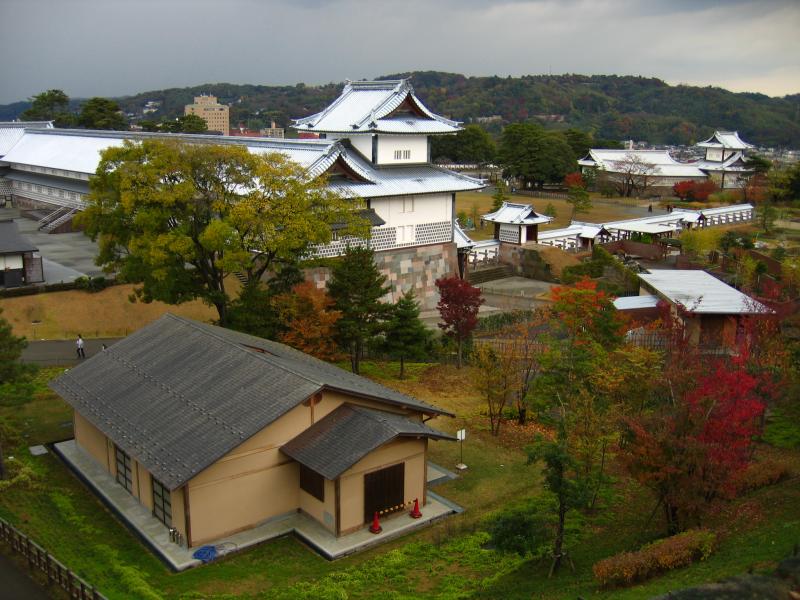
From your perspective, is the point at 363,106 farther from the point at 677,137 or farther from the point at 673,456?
the point at 677,137

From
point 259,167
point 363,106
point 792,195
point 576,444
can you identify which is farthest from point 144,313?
point 792,195

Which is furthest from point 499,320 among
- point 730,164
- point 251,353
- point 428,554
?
point 730,164

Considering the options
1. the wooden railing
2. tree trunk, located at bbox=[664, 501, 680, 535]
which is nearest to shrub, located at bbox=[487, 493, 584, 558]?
tree trunk, located at bbox=[664, 501, 680, 535]

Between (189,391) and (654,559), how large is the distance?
10971 mm

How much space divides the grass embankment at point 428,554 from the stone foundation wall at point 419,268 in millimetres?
18330

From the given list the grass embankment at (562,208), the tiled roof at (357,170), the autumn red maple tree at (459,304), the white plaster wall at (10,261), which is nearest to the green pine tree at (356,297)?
the autumn red maple tree at (459,304)

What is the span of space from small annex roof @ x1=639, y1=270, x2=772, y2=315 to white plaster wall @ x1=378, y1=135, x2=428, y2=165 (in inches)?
500

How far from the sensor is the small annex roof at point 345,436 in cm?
1587

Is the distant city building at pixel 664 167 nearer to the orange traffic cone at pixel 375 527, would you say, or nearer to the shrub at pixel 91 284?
the shrub at pixel 91 284

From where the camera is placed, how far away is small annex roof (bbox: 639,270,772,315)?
2853 cm

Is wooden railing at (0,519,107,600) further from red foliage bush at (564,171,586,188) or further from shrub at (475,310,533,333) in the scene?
red foliage bush at (564,171,586,188)

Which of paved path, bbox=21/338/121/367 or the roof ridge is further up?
the roof ridge

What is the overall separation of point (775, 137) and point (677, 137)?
66.3 feet

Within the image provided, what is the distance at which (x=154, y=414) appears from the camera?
1738 cm
